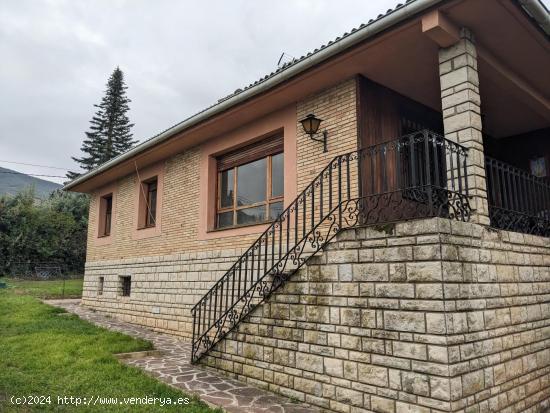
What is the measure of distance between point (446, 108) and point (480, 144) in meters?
0.55

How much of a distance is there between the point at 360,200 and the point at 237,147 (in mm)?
3330

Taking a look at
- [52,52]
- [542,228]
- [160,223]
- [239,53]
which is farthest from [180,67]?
[542,228]

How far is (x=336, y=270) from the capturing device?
13.4 feet

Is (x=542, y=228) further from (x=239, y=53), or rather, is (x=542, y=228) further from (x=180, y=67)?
(x=180, y=67)

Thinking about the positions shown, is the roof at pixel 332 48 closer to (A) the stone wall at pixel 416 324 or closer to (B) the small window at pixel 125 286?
(A) the stone wall at pixel 416 324

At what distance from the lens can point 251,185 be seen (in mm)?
7648

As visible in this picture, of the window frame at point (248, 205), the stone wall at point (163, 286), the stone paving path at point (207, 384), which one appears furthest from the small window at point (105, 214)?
the stone paving path at point (207, 384)

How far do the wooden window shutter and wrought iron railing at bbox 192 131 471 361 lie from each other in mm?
1567

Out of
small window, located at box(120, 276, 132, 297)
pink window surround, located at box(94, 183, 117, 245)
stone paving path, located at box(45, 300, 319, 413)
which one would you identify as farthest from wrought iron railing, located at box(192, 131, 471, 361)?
pink window surround, located at box(94, 183, 117, 245)

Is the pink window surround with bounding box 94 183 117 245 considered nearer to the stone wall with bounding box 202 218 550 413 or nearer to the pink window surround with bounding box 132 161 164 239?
the pink window surround with bounding box 132 161 164 239

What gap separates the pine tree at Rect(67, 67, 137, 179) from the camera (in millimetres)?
31672

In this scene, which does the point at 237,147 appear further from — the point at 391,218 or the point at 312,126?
the point at 391,218

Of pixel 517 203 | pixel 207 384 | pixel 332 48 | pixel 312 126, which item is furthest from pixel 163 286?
pixel 517 203

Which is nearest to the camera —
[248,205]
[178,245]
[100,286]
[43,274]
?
[248,205]
